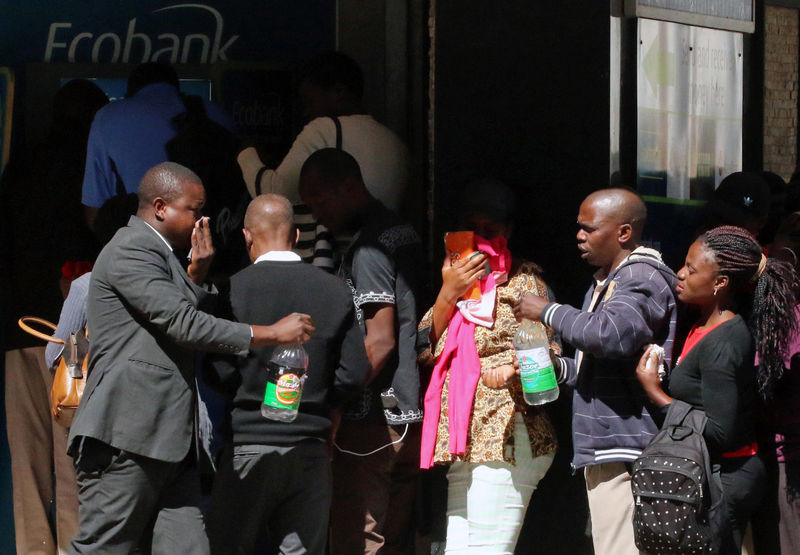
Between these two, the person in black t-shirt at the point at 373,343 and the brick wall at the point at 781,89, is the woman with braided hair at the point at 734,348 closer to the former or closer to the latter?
the person in black t-shirt at the point at 373,343

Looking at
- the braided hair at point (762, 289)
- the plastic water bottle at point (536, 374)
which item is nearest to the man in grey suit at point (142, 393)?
the plastic water bottle at point (536, 374)

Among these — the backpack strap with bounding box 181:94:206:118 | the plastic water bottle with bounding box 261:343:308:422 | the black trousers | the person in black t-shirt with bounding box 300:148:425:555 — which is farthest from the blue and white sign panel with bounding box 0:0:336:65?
the black trousers

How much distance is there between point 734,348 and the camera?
16.3ft

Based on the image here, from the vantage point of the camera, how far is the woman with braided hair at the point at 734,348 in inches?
196

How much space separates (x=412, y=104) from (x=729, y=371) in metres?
2.63

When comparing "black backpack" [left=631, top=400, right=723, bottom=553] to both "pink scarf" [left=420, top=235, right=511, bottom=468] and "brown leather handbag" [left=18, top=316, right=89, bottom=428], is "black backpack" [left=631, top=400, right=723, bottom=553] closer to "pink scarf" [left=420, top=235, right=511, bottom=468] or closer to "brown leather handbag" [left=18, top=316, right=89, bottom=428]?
"pink scarf" [left=420, top=235, right=511, bottom=468]

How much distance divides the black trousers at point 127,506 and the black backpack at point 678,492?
5.63 ft

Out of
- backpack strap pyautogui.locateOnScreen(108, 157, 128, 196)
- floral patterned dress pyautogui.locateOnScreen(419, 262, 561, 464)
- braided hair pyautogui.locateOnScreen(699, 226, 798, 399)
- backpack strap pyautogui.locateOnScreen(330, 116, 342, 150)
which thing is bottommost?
floral patterned dress pyautogui.locateOnScreen(419, 262, 561, 464)

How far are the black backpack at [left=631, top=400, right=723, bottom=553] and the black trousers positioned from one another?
1.72 meters

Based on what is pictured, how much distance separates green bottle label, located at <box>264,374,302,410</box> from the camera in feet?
16.2

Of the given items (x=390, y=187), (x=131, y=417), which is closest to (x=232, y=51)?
(x=390, y=187)

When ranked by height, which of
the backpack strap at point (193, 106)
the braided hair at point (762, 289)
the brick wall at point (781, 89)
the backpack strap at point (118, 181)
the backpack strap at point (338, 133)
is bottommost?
the braided hair at point (762, 289)

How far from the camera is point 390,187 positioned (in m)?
6.14

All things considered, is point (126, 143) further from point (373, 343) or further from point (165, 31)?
point (373, 343)
